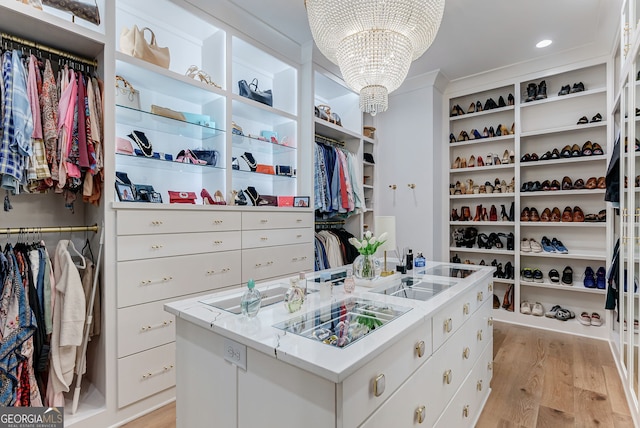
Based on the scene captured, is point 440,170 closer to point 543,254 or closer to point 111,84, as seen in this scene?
point 543,254

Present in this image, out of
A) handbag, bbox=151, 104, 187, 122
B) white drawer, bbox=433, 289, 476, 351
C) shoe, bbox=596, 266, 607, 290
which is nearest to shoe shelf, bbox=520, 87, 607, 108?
shoe, bbox=596, 266, 607, 290

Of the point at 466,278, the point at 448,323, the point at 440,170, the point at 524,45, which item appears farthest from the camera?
the point at 440,170

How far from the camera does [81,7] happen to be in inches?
72.3

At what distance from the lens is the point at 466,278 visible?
76.0 inches

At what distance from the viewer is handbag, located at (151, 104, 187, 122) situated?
2338 mm

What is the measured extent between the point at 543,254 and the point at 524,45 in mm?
2114

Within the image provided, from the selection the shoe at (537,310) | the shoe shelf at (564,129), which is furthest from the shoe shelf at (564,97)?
the shoe at (537,310)

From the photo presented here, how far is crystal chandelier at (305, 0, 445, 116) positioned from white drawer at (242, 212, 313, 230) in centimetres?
134

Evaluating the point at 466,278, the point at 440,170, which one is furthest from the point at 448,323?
the point at 440,170

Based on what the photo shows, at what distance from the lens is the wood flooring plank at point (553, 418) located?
1.90 metres

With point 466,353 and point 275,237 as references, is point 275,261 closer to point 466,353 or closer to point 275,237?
point 275,237

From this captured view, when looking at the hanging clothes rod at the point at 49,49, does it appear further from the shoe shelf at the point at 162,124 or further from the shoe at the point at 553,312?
the shoe at the point at 553,312

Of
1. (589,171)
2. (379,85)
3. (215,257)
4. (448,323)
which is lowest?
(448,323)

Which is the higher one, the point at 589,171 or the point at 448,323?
the point at 589,171
